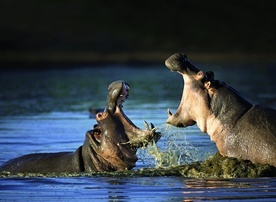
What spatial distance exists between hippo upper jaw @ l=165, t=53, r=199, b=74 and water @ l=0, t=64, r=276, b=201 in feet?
2.32

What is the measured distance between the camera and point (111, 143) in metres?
11.2

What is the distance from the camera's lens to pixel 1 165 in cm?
1209

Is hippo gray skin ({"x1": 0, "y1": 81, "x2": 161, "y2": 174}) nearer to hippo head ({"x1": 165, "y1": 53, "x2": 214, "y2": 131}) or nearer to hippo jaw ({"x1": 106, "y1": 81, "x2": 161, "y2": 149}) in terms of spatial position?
hippo jaw ({"x1": 106, "y1": 81, "x2": 161, "y2": 149})

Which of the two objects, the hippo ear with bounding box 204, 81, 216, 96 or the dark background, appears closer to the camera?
the hippo ear with bounding box 204, 81, 216, 96

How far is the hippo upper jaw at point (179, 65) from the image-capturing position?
1079cm

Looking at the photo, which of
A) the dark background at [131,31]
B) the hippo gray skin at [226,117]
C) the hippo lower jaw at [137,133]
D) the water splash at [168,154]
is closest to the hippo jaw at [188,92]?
the hippo gray skin at [226,117]

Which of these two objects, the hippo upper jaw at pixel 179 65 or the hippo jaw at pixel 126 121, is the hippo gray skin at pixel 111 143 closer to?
the hippo jaw at pixel 126 121

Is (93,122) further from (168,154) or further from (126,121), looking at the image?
(126,121)

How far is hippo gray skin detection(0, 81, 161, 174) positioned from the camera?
11.0 meters

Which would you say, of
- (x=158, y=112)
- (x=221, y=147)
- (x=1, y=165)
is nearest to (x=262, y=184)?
(x=221, y=147)

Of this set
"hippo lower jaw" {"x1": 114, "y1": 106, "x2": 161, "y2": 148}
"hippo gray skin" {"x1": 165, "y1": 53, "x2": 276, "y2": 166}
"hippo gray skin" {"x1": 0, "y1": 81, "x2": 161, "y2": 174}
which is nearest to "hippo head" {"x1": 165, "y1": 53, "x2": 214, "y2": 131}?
"hippo gray skin" {"x1": 165, "y1": 53, "x2": 276, "y2": 166}

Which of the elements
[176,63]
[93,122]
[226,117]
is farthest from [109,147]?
[93,122]

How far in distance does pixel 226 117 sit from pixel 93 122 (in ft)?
22.9

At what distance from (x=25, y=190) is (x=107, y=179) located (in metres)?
0.90
